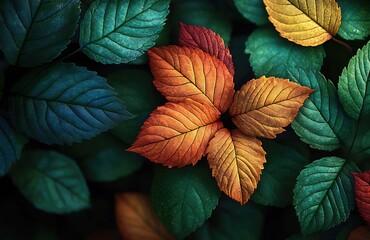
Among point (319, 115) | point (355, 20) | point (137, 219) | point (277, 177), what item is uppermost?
point (355, 20)

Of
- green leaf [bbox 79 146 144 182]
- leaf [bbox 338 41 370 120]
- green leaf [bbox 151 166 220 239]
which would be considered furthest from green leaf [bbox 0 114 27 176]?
leaf [bbox 338 41 370 120]

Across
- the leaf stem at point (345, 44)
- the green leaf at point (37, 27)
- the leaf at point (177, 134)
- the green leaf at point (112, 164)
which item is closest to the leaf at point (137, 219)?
the green leaf at point (112, 164)

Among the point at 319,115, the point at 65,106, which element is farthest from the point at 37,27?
the point at 319,115

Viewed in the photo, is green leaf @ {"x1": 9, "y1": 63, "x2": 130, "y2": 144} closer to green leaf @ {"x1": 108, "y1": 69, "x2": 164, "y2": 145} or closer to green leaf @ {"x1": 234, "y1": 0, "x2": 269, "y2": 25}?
green leaf @ {"x1": 108, "y1": 69, "x2": 164, "y2": 145}

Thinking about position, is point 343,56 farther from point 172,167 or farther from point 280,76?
point 172,167

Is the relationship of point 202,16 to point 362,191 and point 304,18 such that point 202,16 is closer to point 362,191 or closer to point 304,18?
point 304,18

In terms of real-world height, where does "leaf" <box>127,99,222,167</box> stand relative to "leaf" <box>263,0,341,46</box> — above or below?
below
